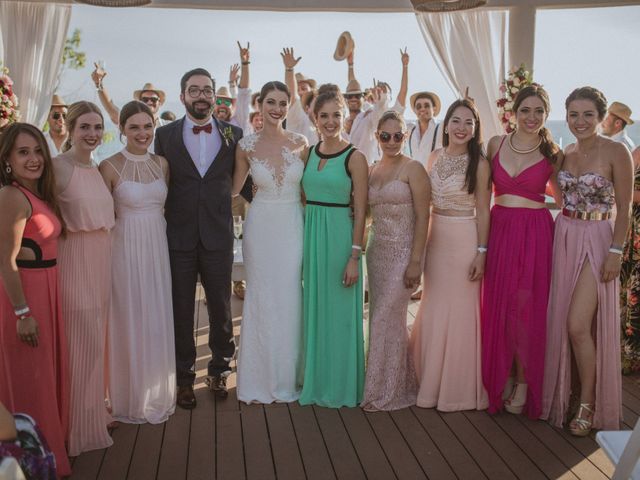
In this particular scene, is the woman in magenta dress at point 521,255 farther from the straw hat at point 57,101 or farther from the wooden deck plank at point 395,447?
the straw hat at point 57,101

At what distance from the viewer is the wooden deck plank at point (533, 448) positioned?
3.12 meters

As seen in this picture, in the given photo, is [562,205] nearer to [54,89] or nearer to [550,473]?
[550,473]

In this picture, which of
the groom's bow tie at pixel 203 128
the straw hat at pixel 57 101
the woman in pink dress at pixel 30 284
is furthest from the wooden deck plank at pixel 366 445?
the straw hat at pixel 57 101

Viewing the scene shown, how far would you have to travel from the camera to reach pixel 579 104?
3.53 metres

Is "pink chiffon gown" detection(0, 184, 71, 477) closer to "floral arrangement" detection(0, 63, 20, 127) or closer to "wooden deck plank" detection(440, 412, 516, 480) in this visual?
"wooden deck plank" detection(440, 412, 516, 480)

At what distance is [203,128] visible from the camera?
3814mm

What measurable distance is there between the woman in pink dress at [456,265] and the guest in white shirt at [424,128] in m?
3.13

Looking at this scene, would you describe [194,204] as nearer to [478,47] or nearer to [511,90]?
[511,90]

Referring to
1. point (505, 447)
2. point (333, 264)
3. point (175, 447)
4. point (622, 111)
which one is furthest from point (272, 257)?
point (622, 111)

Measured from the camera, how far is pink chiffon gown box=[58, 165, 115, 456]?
3.20m

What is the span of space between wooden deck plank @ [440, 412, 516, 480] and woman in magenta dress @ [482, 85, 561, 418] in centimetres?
24

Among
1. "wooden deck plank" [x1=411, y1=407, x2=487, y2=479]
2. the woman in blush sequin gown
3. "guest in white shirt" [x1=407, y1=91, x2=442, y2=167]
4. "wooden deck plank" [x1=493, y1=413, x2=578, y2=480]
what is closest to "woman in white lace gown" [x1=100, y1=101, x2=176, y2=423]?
the woman in blush sequin gown

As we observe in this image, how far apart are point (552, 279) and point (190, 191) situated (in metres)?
2.13

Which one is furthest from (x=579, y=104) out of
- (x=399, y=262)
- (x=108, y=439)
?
(x=108, y=439)
